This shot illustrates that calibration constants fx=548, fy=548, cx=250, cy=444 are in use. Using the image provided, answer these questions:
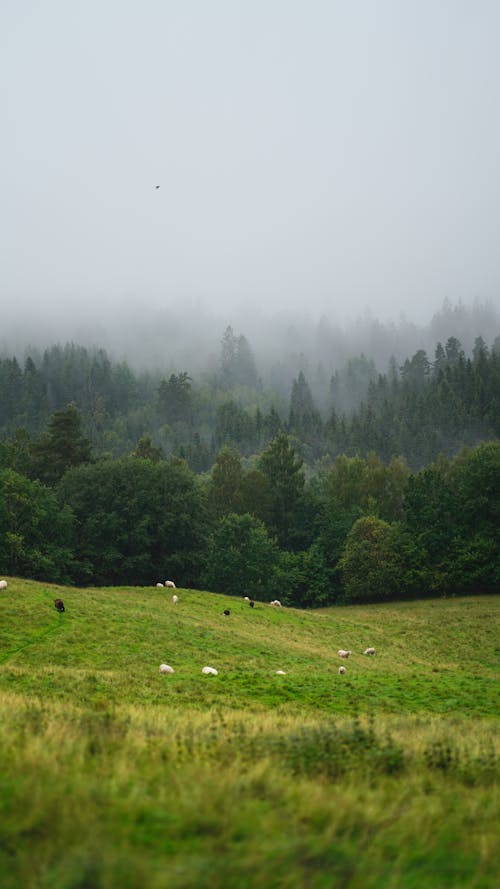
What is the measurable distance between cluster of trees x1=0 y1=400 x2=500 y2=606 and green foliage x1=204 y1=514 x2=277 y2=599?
0.14 metres

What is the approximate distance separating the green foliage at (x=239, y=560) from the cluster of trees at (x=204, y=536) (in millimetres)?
145

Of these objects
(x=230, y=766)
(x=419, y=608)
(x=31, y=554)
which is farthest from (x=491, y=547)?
(x=230, y=766)

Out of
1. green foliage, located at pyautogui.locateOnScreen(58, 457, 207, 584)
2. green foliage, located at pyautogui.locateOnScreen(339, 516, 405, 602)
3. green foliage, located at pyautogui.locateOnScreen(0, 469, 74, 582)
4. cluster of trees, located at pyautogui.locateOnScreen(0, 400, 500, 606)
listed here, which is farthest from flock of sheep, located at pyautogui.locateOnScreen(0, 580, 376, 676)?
green foliage, located at pyautogui.locateOnScreen(339, 516, 405, 602)

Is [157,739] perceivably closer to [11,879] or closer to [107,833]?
[107,833]

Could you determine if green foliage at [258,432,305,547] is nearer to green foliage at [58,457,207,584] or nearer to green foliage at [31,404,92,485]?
green foliage at [58,457,207,584]

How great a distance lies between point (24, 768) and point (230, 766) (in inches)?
111

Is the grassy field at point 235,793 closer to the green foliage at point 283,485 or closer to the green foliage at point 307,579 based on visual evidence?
the green foliage at point 307,579

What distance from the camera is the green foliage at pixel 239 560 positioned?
7181 cm

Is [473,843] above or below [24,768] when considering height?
below

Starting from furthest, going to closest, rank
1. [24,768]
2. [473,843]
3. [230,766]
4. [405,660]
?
[405,660] < [230,766] < [24,768] < [473,843]

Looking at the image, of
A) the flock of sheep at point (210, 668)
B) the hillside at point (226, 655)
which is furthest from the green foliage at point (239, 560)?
the hillside at point (226, 655)

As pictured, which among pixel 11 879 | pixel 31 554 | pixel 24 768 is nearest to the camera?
pixel 11 879

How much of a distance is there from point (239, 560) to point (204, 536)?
676cm

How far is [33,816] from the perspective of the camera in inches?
230
